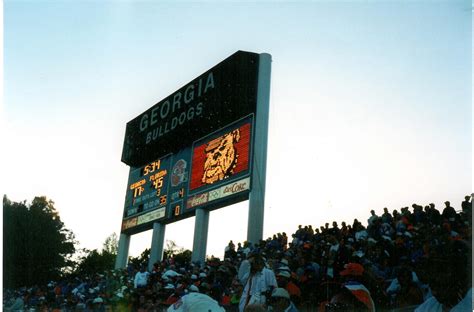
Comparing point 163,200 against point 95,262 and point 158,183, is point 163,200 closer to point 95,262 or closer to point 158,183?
point 158,183

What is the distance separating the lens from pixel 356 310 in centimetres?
485

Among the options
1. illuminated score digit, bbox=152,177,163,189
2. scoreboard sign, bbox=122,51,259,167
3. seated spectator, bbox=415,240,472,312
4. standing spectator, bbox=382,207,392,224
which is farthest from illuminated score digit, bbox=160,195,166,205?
seated spectator, bbox=415,240,472,312

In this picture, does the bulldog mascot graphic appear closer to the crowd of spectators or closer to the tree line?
the crowd of spectators

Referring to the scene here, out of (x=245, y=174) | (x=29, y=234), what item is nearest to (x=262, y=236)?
(x=245, y=174)

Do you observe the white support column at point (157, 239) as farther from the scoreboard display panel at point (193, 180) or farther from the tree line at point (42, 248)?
the tree line at point (42, 248)

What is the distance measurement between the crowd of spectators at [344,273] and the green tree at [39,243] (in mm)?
18962

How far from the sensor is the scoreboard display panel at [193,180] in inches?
651

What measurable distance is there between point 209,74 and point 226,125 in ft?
8.56

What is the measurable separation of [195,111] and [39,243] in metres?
22.5

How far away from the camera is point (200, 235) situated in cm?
1769

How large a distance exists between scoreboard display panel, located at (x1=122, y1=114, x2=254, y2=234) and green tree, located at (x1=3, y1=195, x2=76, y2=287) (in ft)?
46.7

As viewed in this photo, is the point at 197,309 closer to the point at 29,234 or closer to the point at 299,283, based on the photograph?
the point at 299,283

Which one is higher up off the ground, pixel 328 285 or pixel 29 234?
pixel 29 234

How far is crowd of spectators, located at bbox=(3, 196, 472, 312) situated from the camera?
5551mm
